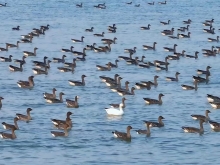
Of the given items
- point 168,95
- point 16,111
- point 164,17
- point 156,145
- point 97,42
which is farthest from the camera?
point 164,17

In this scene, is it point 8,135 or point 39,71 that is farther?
point 39,71

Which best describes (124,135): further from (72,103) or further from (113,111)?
(72,103)

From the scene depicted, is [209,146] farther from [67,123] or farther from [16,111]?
[16,111]

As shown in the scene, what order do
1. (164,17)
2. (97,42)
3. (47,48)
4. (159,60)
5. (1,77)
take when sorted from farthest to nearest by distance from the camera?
(164,17)
(97,42)
(47,48)
(159,60)
(1,77)

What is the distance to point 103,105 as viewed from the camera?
166 ft

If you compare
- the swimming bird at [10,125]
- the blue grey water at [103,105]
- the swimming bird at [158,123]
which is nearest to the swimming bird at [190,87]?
the blue grey water at [103,105]

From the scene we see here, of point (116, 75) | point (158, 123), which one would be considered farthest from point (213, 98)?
point (116, 75)

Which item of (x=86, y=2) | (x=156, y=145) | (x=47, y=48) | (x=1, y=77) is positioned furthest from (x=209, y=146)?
(x=86, y=2)

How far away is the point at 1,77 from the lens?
195ft

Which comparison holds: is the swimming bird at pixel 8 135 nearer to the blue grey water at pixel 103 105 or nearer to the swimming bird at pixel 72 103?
the blue grey water at pixel 103 105

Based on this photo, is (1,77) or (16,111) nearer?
(16,111)

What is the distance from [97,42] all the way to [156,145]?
126 ft

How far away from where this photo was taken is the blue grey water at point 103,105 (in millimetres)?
40000

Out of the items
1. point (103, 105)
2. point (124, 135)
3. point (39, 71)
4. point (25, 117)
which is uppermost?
point (39, 71)
